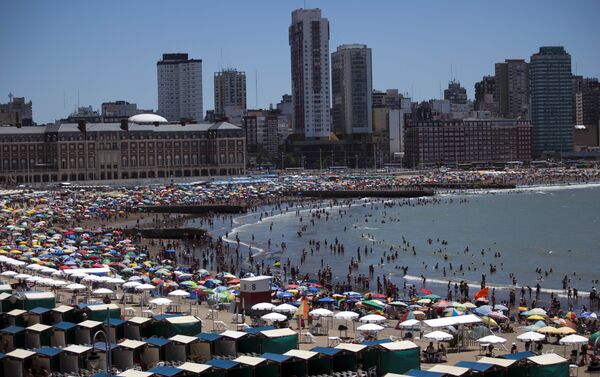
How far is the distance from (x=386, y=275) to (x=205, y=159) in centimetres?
9095

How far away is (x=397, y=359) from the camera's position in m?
24.7

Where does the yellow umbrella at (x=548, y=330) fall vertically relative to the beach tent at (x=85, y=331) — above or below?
below

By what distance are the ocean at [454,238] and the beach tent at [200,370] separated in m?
24.0

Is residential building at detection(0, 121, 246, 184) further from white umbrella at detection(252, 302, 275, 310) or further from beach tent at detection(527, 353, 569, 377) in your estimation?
beach tent at detection(527, 353, 569, 377)

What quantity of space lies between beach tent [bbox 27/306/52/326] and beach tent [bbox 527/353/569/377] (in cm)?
1414

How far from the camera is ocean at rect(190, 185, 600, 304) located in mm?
52625

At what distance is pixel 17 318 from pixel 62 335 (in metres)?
2.43

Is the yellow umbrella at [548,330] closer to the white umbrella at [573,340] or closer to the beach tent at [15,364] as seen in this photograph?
the white umbrella at [573,340]

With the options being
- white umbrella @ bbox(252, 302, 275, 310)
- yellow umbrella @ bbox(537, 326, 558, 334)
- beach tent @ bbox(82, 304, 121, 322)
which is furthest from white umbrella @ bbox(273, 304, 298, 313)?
yellow umbrella @ bbox(537, 326, 558, 334)

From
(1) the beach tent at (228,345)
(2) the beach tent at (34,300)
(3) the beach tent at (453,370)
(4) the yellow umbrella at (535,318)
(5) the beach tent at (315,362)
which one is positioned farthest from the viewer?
(4) the yellow umbrella at (535,318)

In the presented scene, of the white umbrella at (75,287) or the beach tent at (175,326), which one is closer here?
the beach tent at (175,326)

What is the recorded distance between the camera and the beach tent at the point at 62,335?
27566 millimetres

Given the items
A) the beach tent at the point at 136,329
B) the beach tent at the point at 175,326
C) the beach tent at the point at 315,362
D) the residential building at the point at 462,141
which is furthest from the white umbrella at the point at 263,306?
the residential building at the point at 462,141

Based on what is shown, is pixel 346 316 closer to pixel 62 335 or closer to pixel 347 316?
pixel 347 316
